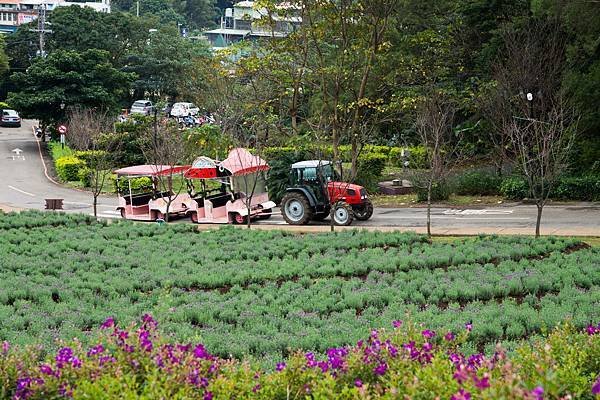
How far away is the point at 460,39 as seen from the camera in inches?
1711

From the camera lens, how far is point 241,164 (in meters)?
29.4

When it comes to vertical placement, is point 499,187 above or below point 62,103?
below

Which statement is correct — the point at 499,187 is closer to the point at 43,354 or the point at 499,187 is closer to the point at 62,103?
the point at 43,354

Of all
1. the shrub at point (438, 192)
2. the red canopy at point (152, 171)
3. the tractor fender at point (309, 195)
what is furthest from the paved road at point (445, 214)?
the red canopy at point (152, 171)

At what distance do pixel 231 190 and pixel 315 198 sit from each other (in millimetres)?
3183

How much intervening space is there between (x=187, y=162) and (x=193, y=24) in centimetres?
10801

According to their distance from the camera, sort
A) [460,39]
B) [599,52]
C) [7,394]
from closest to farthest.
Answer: [7,394], [599,52], [460,39]

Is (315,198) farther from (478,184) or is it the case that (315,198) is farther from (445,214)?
(478,184)

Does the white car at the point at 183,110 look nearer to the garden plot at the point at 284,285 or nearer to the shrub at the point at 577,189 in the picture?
the shrub at the point at 577,189

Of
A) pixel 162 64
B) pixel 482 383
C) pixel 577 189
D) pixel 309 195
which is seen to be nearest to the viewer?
pixel 482 383

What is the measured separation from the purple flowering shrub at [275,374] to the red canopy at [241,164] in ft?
68.2

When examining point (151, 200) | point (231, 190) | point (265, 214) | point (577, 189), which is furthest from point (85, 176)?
point (577, 189)

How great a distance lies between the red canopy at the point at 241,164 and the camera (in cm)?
2927

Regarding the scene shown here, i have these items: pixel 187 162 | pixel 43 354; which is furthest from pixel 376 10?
pixel 43 354
